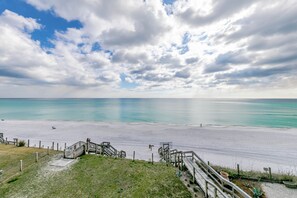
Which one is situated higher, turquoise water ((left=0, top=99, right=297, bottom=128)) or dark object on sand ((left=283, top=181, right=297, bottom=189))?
turquoise water ((left=0, top=99, right=297, bottom=128))

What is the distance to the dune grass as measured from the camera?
8914 millimetres

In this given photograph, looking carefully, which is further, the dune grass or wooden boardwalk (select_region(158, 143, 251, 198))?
the dune grass

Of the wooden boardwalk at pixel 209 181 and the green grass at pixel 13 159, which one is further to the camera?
the green grass at pixel 13 159

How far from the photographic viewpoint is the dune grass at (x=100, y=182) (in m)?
8.91

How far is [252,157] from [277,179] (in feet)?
28.9

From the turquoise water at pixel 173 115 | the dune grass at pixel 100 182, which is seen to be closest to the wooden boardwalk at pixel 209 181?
the dune grass at pixel 100 182

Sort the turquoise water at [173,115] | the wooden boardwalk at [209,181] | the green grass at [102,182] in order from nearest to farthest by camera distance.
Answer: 1. the wooden boardwalk at [209,181]
2. the green grass at [102,182]
3. the turquoise water at [173,115]

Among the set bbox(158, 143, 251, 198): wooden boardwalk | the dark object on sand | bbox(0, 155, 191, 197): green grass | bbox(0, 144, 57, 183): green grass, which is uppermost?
bbox(158, 143, 251, 198): wooden boardwalk

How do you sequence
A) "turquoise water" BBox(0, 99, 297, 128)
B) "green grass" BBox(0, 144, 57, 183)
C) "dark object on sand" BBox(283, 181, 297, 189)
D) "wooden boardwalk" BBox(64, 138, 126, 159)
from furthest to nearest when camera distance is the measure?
1. "turquoise water" BBox(0, 99, 297, 128)
2. "wooden boardwalk" BBox(64, 138, 126, 159)
3. "dark object on sand" BBox(283, 181, 297, 189)
4. "green grass" BBox(0, 144, 57, 183)

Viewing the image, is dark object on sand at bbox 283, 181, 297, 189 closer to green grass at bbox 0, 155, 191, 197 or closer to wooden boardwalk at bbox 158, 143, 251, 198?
wooden boardwalk at bbox 158, 143, 251, 198

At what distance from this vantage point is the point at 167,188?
29.8 ft

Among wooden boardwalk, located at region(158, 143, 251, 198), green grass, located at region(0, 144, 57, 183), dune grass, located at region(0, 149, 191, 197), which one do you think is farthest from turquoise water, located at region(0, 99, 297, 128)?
dune grass, located at region(0, 149, 191, 197)

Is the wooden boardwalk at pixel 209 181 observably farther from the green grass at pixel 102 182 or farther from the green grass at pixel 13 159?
the green grass at pixel 13 159

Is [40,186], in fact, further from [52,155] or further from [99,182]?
[52,155]
